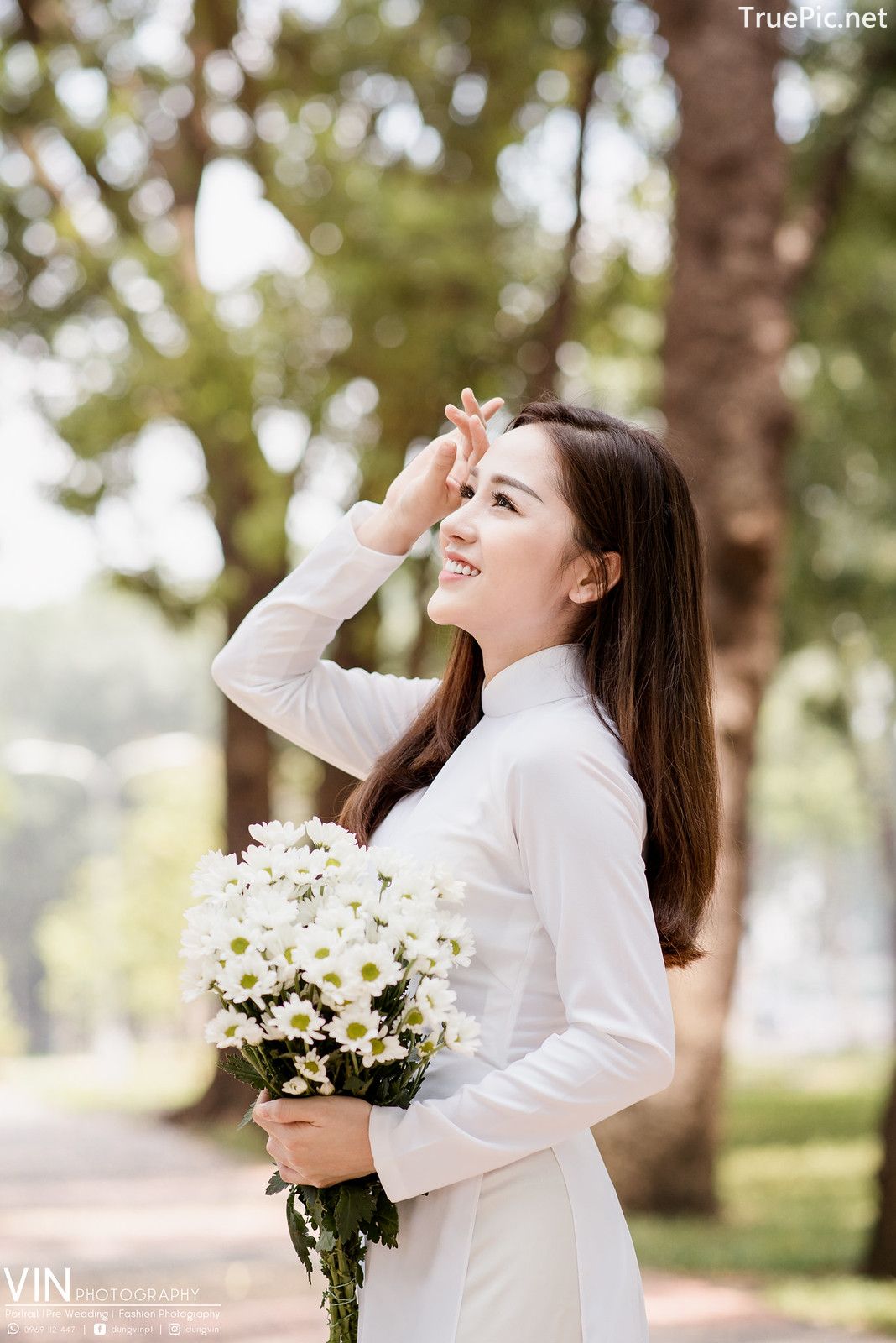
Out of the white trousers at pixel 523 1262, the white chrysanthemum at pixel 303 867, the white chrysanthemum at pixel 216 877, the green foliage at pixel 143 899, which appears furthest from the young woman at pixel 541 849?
the green foliage at pixel 143 899

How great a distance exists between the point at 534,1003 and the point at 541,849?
258 millimetres

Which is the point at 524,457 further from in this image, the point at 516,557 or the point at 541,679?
the point at 541,679

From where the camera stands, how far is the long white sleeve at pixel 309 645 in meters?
2.76

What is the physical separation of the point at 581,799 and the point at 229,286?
9.41 m

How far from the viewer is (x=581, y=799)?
2162mm

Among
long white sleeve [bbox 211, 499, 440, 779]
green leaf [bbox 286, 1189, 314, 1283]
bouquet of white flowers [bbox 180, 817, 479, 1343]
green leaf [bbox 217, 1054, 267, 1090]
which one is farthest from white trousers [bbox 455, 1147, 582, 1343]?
long white sleeve [bbox 211, 499, 440, 779]

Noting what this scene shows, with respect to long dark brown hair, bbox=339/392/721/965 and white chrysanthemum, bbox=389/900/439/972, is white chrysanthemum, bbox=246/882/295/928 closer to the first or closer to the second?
white chrysanthemum, bbox=389/900/439/972

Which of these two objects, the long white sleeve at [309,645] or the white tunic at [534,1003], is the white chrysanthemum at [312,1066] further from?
the long white sleeve at [309,645]

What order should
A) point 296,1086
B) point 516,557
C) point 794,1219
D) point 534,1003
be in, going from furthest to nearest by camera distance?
point 794,1219, point 516,557, point 534,1003, point 296,1086

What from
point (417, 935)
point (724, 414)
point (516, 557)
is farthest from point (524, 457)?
point (724, 414)

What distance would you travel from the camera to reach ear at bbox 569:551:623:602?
8.02 ft

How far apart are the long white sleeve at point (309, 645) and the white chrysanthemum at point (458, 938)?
29.7 inches

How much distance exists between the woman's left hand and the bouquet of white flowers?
24 millimetres

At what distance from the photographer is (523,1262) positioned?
217cm
